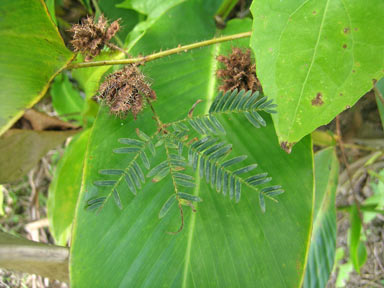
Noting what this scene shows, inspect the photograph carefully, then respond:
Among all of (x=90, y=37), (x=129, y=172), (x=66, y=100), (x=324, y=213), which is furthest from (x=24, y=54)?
(x=324, y=213)

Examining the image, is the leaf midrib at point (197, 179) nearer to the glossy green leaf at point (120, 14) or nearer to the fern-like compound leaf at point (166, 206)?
the fern-like compound leaf at point (166, 206)

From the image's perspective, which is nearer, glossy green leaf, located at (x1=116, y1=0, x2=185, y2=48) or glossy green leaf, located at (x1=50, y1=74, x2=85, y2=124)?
glossy green leaf, located at (x1=116, y1=0, x2=185, y2=48)

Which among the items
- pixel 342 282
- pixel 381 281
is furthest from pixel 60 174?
pixel 381 281

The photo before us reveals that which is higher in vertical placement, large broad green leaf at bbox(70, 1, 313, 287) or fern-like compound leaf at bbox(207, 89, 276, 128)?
fern-like compound leaf at bbox(207, 89, 276, 128)

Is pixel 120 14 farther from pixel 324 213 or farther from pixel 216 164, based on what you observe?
Answer: pixel 324 213

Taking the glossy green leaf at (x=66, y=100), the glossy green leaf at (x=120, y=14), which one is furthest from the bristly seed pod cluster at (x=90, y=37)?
the glossy green leaf at (x=66, y=100)

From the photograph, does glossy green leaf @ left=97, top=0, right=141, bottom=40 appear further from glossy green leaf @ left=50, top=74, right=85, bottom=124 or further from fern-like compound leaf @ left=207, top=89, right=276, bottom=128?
fern-like compound leaf @ left=207, top=89, right=276, bottom=128

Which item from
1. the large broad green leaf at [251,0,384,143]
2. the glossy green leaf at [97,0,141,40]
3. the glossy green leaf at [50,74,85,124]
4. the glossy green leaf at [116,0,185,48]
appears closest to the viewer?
the large broad green leaf at [251,0,384,143]

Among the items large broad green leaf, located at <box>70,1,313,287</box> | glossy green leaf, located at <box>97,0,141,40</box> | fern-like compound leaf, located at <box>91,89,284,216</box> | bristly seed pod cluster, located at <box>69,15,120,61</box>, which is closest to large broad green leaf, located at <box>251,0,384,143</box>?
fern-like compound leaf, located at <box>91,89,284,216</box>
